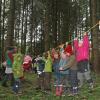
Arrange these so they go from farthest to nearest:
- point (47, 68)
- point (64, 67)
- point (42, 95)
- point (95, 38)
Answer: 1. point (95, 38)
2. point (47, 68)
3. point (42, 95)
4. point (64, 67)

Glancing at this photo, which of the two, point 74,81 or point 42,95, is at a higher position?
point 74,81

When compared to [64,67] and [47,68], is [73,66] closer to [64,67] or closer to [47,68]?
[64,67]

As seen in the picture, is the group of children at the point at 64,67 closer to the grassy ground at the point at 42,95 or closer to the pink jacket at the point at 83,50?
the pink jacket at the point at 83,50

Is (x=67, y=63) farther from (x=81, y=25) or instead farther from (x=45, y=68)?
(x=81, y=25)

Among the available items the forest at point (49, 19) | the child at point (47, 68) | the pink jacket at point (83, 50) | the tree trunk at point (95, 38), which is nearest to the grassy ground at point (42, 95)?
the child at point (47, 68)

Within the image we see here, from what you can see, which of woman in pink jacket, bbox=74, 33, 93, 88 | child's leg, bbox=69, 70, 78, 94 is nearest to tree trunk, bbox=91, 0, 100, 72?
child's leg, bbox=69, 70, 78, 94

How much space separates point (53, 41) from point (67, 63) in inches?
897

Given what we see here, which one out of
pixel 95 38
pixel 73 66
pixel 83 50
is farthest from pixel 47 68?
pixel 95 38

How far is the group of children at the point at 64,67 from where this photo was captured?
1202 centimetres

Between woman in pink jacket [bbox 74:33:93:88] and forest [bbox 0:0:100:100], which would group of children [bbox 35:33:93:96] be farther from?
forest [bbox 0:0:100:100]

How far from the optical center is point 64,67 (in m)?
12.8

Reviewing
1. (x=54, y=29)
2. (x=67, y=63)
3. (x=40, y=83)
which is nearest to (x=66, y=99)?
(x=67, y=63)

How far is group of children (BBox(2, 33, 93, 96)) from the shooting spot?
12.0 meters

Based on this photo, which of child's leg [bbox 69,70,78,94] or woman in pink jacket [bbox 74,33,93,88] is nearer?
woman in pink jacket [bbox 74,33,93,88]
